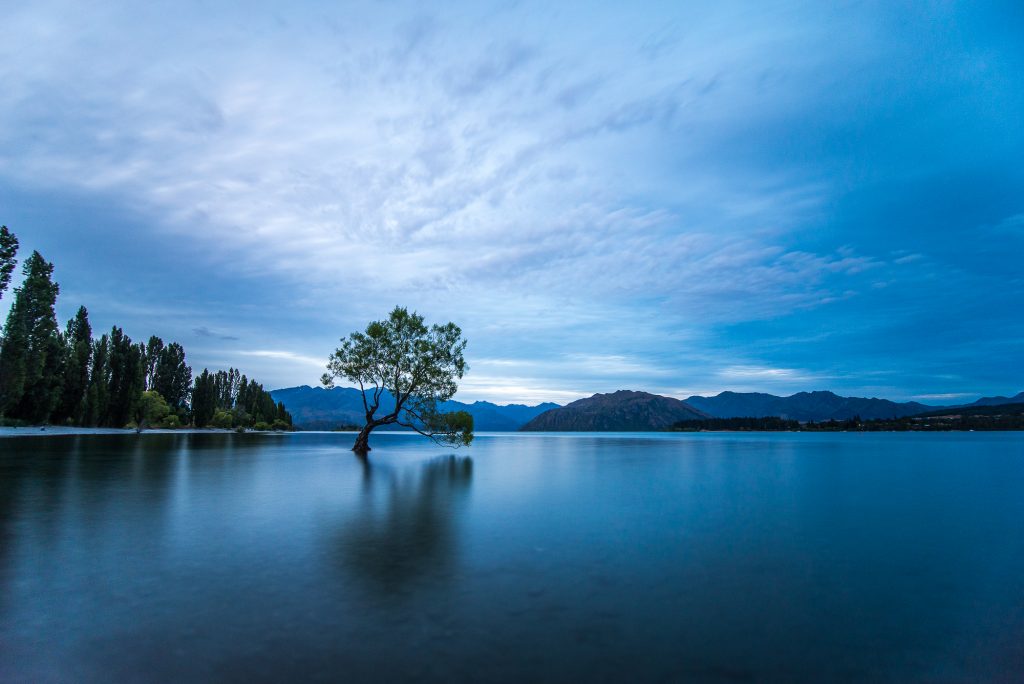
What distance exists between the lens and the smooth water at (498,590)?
23.6 feet

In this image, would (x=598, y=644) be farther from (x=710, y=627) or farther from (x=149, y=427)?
(x=149, y=427)

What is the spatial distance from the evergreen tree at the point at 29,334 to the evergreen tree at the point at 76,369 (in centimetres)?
915

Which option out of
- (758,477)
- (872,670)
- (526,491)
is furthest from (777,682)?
(758,477)

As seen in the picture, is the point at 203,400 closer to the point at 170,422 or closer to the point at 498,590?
the point at 170,422

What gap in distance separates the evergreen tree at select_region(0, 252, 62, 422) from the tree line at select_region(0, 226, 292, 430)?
107mm

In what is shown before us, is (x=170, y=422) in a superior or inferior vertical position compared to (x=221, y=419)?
inferior

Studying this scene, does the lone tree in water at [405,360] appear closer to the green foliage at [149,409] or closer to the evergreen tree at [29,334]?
the evergreen tree at [29,334]

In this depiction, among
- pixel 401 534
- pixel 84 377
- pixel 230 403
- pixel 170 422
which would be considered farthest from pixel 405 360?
pixel 230 403

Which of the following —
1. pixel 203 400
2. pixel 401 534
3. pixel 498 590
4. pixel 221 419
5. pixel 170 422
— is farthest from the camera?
pixel 221 419

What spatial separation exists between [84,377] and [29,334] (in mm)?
27933

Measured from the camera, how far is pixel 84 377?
99312 mm

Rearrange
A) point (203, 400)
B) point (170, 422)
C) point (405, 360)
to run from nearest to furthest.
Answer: point (405, 360) → point (170, 422) → point (203, 400)

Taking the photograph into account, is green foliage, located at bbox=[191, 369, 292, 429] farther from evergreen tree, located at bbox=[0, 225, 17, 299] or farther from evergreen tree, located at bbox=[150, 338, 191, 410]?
evergreen tree, located at bbox=[0, 225, 17, 299]

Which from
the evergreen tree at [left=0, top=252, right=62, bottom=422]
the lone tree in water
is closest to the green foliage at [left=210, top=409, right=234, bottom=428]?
the evergreen tree at [left=0, top=252, right=62, bottom=422]
